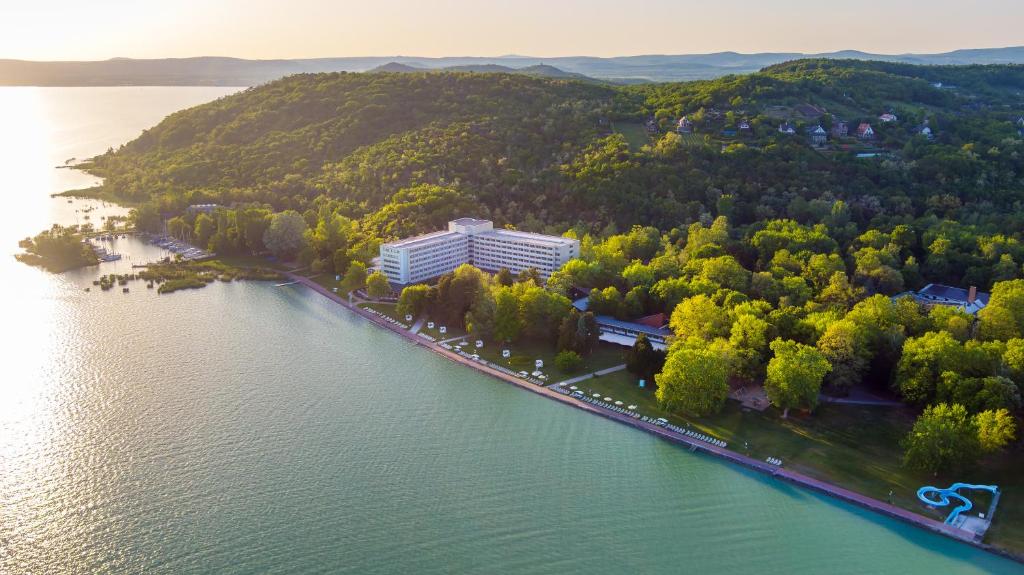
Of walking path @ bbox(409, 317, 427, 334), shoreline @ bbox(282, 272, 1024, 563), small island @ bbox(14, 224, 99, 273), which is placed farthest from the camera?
small island @ bbox(14, 224, 99, 273)

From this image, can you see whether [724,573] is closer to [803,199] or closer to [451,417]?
[451,417]

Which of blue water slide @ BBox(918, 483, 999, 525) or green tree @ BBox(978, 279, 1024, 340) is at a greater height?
green tree @ BBox(978, 279, 1024, 340)

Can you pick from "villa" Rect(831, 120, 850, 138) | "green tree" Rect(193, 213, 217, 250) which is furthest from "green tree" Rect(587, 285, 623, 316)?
"villa" Rect(831, 120, 850, 138)

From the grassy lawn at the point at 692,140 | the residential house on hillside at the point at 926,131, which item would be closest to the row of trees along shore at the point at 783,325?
the grassy lawn at the point at 692,140

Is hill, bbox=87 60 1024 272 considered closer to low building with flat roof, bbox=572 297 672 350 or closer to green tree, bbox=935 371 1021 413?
low building with flat roof, bbox=572 297 672 350

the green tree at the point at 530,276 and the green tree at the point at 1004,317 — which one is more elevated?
the green tree at the point at 1004,317

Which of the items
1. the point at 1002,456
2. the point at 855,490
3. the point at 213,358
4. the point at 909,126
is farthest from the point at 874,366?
the point at 909,126

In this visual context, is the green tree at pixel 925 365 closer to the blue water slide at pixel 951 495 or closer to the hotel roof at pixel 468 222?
the blue water slide at pixel 951 495
